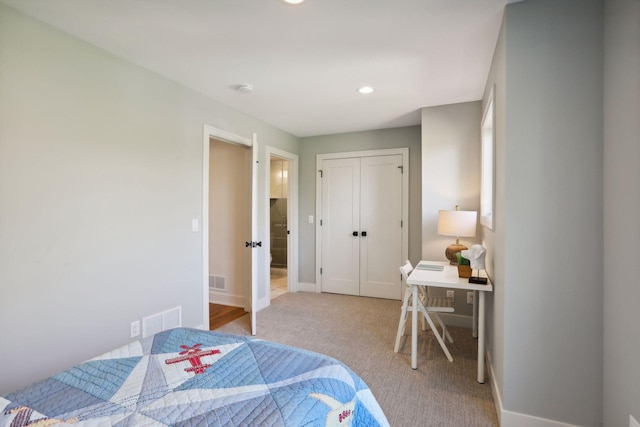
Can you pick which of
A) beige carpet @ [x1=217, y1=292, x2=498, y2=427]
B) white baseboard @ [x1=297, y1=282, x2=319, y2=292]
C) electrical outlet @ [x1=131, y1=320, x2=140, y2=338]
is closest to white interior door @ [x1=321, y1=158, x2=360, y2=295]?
white baseboard @ [x1=297, y1=282, x2=319, y2=292]

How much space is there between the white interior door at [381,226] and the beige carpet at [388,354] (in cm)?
25

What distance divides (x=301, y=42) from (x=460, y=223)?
2042 mm

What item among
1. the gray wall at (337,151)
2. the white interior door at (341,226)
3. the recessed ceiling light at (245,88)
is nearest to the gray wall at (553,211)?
the recessed ceiling light at (245,88)

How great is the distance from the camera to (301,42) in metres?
2.14

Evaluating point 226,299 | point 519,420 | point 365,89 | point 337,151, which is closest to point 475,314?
point 519,420

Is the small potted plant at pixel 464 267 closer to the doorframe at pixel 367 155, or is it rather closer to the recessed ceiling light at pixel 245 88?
the doorframe at pixel 367 155

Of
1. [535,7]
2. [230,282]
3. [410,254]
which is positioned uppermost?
[535,7]

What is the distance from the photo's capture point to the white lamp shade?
9.46 ft

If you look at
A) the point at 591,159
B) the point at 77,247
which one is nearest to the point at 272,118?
the point at 77,247

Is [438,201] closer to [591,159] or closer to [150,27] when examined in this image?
[591,159]

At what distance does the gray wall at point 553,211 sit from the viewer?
160 centimetres

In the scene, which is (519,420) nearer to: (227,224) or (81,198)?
(81,198)

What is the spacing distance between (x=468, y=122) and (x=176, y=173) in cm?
298

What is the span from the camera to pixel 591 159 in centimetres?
160
